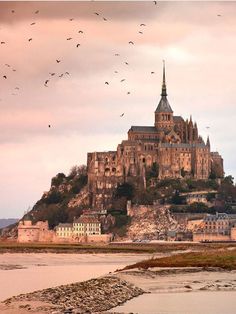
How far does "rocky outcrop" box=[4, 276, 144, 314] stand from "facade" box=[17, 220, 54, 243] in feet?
315

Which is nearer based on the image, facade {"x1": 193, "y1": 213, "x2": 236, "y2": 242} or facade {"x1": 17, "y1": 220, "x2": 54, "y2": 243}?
facade {"x1": 193, "y1": 213, "x2": 236, "y2": 242}

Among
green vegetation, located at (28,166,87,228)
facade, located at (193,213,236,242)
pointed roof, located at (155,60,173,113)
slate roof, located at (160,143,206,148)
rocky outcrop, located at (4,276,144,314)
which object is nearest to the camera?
rocky outcrop, located at (4,276,144,314)

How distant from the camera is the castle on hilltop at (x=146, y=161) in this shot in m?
152

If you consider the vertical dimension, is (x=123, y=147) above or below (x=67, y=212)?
above

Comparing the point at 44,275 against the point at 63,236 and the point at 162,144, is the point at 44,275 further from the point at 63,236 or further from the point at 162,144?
→ the point at 162,144

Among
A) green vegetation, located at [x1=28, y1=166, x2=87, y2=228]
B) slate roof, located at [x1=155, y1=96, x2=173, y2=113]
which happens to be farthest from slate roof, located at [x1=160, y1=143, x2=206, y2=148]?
green vegetation, located at [x1=28, y1=166, x2=87, y2=228]

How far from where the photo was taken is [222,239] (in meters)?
137

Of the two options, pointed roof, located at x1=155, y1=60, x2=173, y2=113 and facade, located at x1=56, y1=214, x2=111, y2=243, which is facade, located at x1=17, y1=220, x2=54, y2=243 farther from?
pointed roof, located at x1=155, y1=60, x2=173, y2=113

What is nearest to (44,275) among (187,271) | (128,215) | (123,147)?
(187,271)

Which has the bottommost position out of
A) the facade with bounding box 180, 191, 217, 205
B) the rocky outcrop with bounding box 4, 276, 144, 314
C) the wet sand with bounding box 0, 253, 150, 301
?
the rocky outcrop with bounding box 4, 276, 144, 314

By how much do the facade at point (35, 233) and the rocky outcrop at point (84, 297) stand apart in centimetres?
9586

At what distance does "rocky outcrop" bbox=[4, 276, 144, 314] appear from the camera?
125 feet

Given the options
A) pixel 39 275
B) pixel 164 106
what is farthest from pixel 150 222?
pixel 39 275

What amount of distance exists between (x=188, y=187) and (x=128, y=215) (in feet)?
38.5
